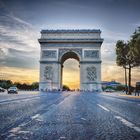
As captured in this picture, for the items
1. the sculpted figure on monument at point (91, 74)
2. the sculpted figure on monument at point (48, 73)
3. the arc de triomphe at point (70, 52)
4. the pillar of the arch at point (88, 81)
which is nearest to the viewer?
the pillar of the arch at point (88, 81)

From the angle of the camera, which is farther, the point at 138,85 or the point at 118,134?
the point at 138,85

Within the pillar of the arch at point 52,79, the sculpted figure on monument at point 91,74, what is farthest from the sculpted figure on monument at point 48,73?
the sculpted figure on monument at point 91,74

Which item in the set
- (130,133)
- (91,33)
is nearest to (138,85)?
(91,33)

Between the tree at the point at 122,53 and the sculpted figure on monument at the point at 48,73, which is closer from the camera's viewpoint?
the tree at the point at 122,53

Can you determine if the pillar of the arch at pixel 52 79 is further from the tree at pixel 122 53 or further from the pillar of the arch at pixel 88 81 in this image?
the tree at pixel 122 53

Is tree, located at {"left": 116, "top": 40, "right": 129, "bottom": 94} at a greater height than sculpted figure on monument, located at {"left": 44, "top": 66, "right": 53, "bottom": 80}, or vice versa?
tree, located at {"left": 116, "top": 40, "right": 129, "bottom": 94}

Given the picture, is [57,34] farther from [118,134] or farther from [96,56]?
[118,134]

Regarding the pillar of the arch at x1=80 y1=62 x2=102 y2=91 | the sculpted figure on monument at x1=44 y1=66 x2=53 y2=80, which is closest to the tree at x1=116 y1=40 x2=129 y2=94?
the pillar of the arch at x1=80 y1=62 x2=102 y2=91

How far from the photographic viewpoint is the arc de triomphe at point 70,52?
59438mm

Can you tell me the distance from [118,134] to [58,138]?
1021 millimetres

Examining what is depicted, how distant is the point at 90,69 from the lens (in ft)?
195

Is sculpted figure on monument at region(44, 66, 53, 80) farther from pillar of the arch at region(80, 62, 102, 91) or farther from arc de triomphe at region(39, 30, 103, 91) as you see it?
pillar of the arch at region(80, 62, 102, 91)

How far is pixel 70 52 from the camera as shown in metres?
62.4

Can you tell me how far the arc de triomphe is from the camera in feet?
195
